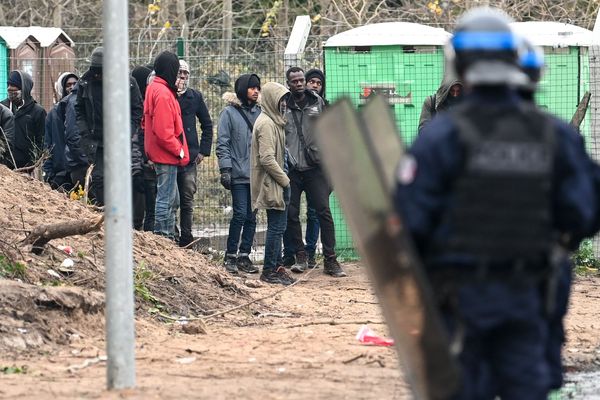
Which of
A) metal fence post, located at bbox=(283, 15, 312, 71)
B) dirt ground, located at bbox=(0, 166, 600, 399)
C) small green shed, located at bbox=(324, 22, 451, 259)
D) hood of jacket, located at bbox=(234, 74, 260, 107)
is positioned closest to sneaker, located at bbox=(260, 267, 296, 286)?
dirt ground, located at bbox=(0, 166, 600, 399)

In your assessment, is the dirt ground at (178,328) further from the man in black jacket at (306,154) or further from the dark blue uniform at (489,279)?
the dark blue uniform at (489,279)

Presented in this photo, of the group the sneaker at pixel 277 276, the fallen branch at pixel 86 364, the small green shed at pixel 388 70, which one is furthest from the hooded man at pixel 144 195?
the fallen branch at pixel 86 364

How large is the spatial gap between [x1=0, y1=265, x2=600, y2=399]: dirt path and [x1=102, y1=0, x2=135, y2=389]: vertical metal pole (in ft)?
1.05

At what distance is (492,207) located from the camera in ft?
15.1

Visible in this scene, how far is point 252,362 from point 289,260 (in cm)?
586

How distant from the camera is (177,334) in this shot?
9.48 m

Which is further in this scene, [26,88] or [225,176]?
[26,88]

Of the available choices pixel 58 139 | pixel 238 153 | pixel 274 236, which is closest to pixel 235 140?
pixel 238 153

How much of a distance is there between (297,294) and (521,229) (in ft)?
25.4

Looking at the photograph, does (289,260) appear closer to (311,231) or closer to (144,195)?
(311,231)

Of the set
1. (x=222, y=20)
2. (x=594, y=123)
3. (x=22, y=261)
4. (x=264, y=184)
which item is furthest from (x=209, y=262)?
(x=222, y=20)

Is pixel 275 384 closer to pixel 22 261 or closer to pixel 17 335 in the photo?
pixel 17 335

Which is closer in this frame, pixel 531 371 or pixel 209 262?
pixel 531 371

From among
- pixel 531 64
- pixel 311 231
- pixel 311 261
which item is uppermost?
pixel 531 64
